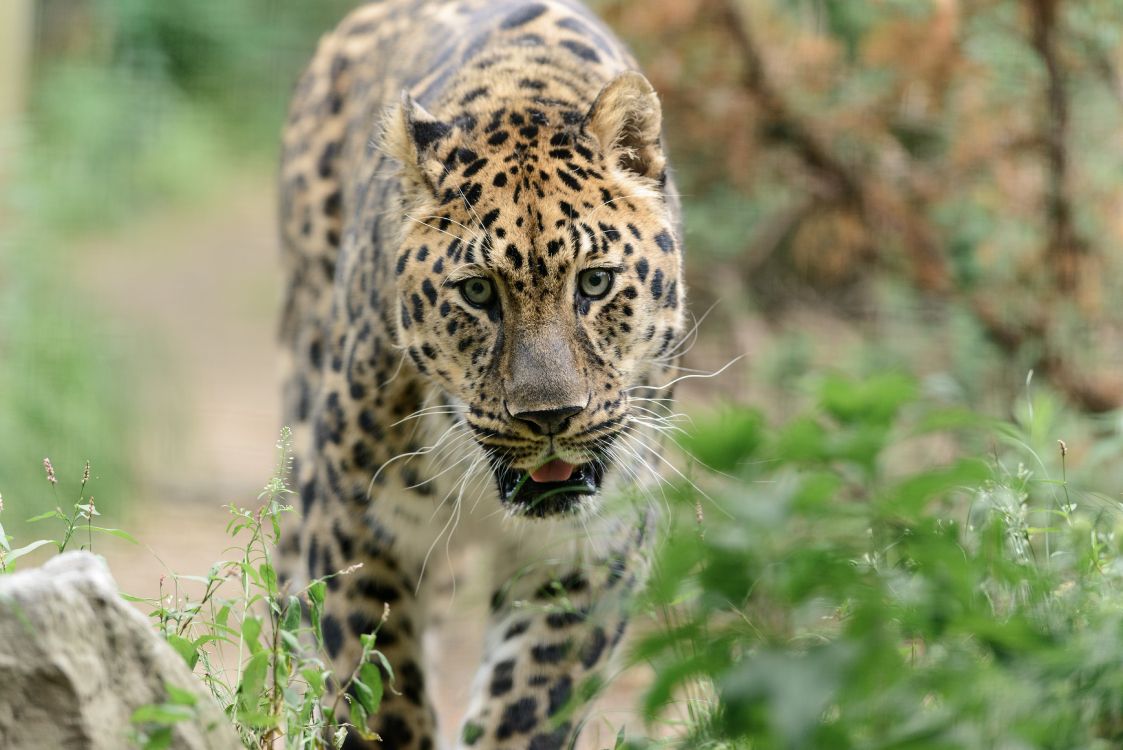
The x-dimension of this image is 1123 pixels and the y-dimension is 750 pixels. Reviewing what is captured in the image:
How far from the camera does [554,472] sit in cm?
470

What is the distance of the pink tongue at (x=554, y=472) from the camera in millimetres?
4688

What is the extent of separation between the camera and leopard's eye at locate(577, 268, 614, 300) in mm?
4602

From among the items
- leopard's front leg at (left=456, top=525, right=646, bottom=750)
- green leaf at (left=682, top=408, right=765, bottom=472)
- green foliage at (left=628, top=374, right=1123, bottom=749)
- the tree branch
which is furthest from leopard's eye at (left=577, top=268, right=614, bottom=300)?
the tree branch

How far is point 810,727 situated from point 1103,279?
756cm

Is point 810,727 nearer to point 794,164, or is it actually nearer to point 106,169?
point 794,164

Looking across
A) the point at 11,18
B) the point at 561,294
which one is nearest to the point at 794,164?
the point at 11,18

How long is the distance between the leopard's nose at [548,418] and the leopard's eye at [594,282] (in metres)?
0.36

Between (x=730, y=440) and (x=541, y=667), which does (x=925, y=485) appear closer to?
(x=730, y=440)

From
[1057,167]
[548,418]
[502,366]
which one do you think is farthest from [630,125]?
[1057,167]

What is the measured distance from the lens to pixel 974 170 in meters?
9.52

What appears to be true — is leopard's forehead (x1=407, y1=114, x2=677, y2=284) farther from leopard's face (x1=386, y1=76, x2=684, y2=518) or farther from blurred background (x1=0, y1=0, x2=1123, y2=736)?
blurred background (x1=0, y1=0, x2=1123, y2=736)

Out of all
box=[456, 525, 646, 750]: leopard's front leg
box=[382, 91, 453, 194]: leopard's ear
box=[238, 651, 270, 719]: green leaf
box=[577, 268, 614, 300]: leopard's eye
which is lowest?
box=[456, 525, 646, 750]: leopard's front leg

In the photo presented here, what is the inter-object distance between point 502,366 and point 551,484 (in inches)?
16.4

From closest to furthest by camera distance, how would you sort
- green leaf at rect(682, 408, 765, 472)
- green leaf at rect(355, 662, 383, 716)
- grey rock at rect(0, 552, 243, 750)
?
green leaf at rect(682, 408, 765, 472) < grey rock at rect(0, 552, 243, 750) < green leaf at rect(355, 662, 383, 716)
